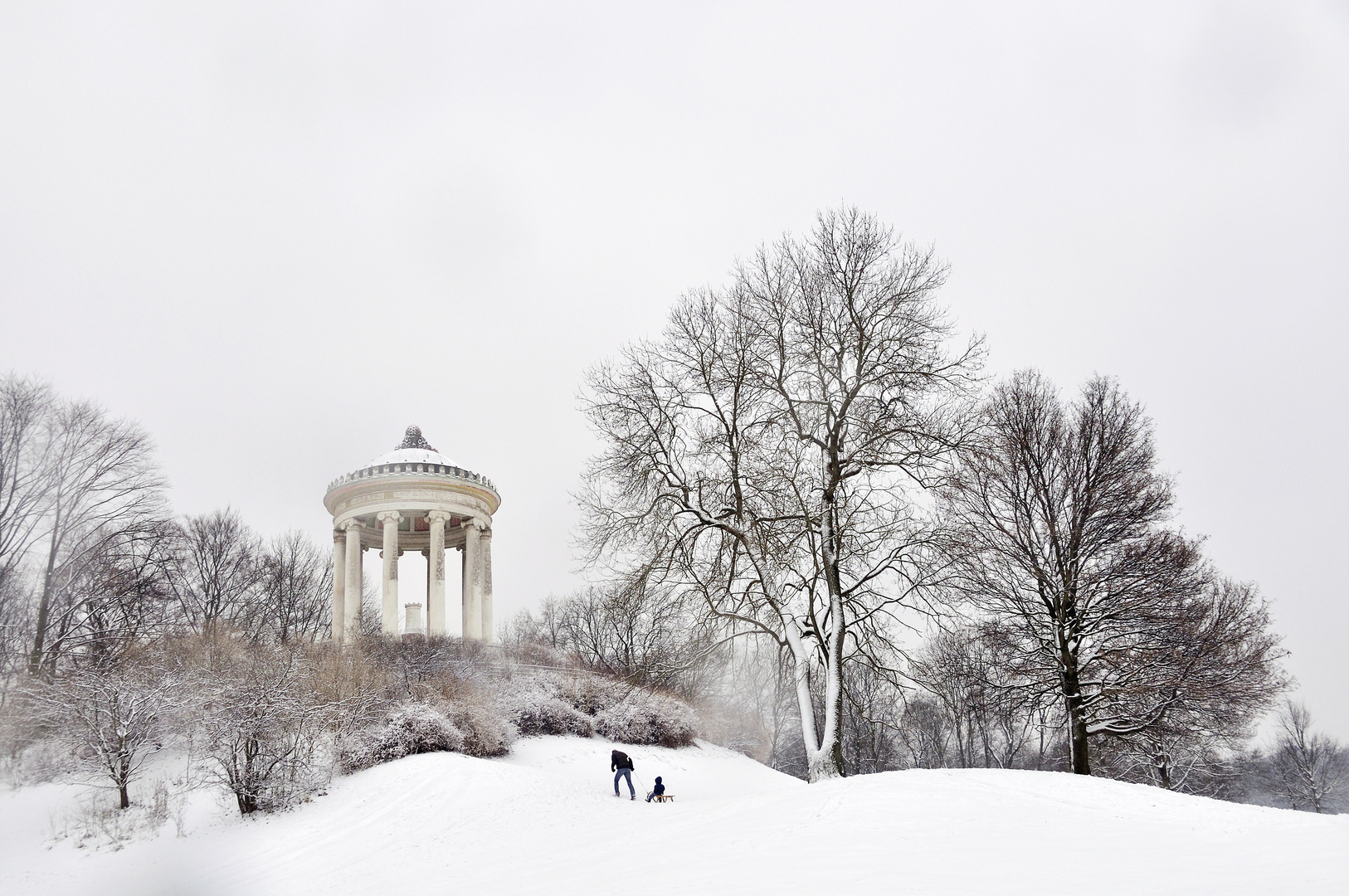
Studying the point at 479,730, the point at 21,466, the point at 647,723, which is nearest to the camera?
the point at 21,466

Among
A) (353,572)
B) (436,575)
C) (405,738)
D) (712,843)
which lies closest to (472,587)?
(436,575)

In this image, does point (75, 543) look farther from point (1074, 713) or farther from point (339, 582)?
point (1074, 713)

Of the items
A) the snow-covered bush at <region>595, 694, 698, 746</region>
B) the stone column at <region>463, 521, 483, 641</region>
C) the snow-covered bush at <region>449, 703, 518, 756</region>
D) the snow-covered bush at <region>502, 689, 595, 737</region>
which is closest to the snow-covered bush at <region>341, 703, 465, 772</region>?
the snow-covered bush at <region>449, 703, 518, 756</region>

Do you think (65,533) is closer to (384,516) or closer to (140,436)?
(140,436)

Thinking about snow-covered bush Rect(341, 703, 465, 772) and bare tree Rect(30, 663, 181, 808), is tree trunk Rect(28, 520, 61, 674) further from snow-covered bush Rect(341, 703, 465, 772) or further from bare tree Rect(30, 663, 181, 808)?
snow-covered bush Rect(341, 703, 465, 772)

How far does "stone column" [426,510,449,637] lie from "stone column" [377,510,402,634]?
138 centimetres

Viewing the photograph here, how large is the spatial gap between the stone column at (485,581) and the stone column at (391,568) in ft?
12.8

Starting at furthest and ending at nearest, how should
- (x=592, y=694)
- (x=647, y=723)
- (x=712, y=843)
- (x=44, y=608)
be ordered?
(x=592, y=694), (x=647, y=723), (x=44, y=608), (x=712, y=843)

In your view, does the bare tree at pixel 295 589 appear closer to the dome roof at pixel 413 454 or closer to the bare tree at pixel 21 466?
the dome roof at pixel 413 454

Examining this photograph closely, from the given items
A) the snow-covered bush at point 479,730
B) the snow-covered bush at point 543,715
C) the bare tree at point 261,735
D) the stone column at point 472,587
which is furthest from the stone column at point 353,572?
the bare tree at point 261,735

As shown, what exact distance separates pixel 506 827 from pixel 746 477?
289 inches

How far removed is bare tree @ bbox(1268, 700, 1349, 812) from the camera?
34.7 metres

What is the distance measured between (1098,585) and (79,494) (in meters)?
22.5

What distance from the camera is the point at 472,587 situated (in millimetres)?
38594
